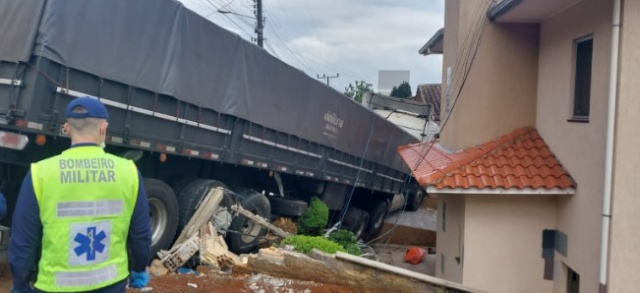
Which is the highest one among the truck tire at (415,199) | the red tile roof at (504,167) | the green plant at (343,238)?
the red tile roof at (504,167)

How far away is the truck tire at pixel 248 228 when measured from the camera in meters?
9.94

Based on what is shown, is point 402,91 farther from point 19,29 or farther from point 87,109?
point 87,109

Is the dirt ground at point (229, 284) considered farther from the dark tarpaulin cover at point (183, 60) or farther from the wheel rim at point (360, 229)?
the wheel rim at point (360, 229)

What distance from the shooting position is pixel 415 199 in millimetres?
19219

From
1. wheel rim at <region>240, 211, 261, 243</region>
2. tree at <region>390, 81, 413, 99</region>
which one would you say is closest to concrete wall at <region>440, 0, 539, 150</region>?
wheel rim at <region>240, 211, 261, 243</region>

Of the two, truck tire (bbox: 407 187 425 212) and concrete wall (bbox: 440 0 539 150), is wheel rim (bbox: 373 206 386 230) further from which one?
concrete wall (bbox: 440 0 539 150)

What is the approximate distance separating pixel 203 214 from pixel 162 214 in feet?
2.44

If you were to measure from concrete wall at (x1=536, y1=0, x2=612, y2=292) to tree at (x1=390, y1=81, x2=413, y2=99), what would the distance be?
29.9 m

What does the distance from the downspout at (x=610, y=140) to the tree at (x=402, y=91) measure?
106 feet

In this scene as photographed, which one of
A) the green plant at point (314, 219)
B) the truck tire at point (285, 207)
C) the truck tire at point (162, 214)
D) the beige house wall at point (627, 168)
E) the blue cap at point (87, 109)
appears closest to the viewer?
the blue cap at point (87, 109)

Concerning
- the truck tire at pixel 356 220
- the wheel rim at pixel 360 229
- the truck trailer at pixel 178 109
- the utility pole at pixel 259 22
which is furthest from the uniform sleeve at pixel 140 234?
the utility pole at pixel 259 22

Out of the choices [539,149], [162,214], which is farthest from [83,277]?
[539,149]

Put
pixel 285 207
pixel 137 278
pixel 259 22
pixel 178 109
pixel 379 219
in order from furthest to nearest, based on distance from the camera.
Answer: pixel 259 22 < pixel 379 219 < pixel 285 207 < pixel 178 109 < pixel 137 278

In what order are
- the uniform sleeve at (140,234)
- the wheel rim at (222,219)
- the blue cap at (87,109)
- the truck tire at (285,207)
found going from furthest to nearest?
the truck tire at (285,207) → the wheel rim at (222,219) → the uniform sleeve at (140,234) → the blue cap at (87,109)
